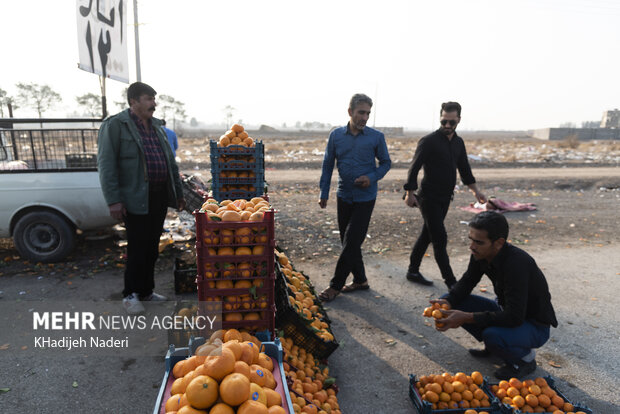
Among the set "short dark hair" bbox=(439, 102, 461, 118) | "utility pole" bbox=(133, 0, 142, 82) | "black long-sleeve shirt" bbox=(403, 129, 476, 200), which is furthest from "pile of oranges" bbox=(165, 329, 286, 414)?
"utility pole" bbox=(133, 0, 142, 82)

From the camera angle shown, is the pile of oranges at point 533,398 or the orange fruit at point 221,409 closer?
the orange fruit at point 221,409

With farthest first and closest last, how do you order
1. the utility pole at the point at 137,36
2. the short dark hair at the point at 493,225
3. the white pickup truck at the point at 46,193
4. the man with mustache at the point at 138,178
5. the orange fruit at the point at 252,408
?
the utility pole at the point at 137,36 → the white pickup truck at the point at 46,193 → the man with mustache at the point at 138,178 → the short dark hair at the point at 493,225 → the orange fruit at the point at 252,408

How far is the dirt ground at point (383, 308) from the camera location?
3.38 m

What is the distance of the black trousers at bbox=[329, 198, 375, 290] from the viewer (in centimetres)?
496

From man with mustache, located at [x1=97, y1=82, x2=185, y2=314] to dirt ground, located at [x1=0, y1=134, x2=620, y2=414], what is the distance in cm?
92

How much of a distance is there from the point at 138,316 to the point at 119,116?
240 centimetres

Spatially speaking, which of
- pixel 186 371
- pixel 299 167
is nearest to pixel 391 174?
pixel 299 167

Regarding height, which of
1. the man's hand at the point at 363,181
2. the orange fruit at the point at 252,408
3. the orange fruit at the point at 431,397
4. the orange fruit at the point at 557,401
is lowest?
the orange fruit at the point at 431,397

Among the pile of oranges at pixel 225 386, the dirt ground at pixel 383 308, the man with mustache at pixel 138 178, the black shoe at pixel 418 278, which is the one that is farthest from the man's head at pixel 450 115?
the pile of oranges at pixel 225 386

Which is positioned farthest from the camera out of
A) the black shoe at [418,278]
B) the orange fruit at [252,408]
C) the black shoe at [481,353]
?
the black shoe at [418,278]

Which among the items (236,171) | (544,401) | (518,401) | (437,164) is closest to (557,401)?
(544,401)

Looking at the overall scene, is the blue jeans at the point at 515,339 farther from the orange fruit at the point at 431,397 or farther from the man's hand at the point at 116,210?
the man's hand at the point at 116,210

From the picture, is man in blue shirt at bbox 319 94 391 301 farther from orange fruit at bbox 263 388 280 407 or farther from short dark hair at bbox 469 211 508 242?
orange fruit at bbox 263 388 280 407

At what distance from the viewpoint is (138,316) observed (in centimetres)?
468
